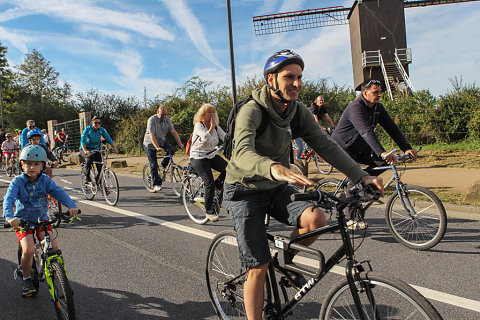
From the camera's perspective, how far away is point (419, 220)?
4738 millimetres

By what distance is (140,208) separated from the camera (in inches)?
305

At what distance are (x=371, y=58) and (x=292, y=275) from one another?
2770cm

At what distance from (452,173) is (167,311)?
322 inches

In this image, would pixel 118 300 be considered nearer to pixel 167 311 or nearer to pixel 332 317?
pixel 167 311

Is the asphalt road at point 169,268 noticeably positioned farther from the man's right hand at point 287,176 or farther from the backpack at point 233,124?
the man's right hand at point 287,176

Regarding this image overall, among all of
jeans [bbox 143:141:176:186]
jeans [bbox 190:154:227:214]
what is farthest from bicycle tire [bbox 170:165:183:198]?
jeans [bbox 190:154:227:214]

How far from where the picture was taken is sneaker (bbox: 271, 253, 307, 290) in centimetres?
233

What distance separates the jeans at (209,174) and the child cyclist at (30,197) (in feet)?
8.63

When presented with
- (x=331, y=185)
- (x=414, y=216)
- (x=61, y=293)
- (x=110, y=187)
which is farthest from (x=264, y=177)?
(x=110, y=187)

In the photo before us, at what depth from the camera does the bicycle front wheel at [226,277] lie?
9.05 feet

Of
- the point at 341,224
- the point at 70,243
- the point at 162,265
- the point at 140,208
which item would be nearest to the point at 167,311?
the point at 162,265

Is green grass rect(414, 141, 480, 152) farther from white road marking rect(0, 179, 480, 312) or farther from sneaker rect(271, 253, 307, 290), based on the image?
sneaker rect(271, 253, 307, 290)

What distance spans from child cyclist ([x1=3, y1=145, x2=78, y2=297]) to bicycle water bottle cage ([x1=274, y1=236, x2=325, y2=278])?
6.70ft

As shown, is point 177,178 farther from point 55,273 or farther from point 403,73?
point 403,73
